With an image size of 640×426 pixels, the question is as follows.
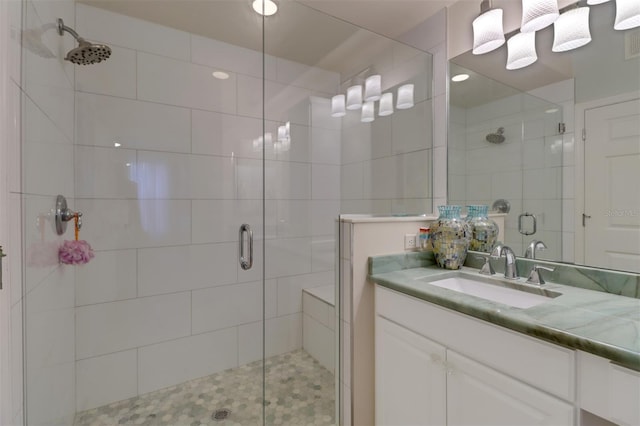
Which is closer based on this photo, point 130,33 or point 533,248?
point 533,248

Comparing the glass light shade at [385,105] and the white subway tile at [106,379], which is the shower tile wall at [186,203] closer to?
the white subway tile at [106,379]

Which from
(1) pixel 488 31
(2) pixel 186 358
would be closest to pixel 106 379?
(2) pixel 186 358

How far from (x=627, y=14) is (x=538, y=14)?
1.04ft

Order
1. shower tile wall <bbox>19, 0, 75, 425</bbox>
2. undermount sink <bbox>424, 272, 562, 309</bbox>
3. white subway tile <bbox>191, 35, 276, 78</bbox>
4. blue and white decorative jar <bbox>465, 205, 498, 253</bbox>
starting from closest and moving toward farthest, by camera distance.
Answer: shower tile wall <bbox>19, 0, 75, 425</bbox>
undermount sink <bbox>424, 272, 562, 309</bbox>
blue and white decorative jar <bbox>465, 205, 498, 253</bbox>
white subway tile <bbox>191, 35, 276, 78</bbox>

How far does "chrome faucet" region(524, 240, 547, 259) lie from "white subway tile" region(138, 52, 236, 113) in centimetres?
195

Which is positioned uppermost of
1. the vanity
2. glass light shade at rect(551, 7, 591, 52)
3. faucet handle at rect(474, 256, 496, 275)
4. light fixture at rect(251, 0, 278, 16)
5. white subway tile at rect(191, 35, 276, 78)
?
light fixture at rect(251, 0, 278, 16)

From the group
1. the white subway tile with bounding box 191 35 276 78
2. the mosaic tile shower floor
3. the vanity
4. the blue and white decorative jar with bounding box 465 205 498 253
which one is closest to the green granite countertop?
the vanity

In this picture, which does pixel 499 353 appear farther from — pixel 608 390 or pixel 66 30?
pixel 66 30

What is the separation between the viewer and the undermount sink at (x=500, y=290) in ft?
4.00

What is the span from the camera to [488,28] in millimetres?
1549

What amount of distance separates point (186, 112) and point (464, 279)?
76.5 inches

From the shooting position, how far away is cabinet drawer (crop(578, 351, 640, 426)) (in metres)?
0.69

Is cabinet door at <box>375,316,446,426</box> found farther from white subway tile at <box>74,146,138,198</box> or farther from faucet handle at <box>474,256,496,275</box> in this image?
white subway tile at <box>74,146,138,198</box>

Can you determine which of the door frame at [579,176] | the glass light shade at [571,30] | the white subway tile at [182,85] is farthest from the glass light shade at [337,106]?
the door frame at [579,176]
